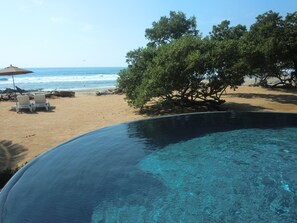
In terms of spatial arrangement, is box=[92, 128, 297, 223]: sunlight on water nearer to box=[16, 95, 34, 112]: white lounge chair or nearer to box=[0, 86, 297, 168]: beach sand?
box=[0, 86, 297, 168]: beach sand

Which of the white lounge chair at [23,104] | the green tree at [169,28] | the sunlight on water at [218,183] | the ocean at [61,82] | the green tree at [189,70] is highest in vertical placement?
the green tree at [169,28]

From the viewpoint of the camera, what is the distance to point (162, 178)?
6.31 metres

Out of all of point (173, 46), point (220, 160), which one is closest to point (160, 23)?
point (173, 46)

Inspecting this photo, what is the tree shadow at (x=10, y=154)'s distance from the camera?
8.34 m

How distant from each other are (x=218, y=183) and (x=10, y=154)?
22.4 ft

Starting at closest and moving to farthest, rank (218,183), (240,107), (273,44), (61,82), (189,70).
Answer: (218,183) < (189,70) < (240,107) < (273,44) < (61,82)

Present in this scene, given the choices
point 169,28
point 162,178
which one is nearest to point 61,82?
point 169,28

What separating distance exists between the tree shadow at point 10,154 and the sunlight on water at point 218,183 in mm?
4051

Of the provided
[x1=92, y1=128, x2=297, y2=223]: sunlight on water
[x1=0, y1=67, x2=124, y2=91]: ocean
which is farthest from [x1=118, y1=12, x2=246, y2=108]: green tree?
[x1=0, y1=67, x2=124, y2=91]: ocean

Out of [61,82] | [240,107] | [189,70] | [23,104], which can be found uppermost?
[189,70]

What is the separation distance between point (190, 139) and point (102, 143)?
8.84 ft

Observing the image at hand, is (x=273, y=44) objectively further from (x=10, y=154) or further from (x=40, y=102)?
(x=10, y=154)

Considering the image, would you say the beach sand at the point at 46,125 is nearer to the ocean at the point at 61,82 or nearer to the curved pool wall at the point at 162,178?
the curved pool wall at the point at 162,178

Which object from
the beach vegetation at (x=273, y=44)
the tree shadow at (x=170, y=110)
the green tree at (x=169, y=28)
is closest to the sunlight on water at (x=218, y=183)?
the tree shadow at (x=170, y=110)
